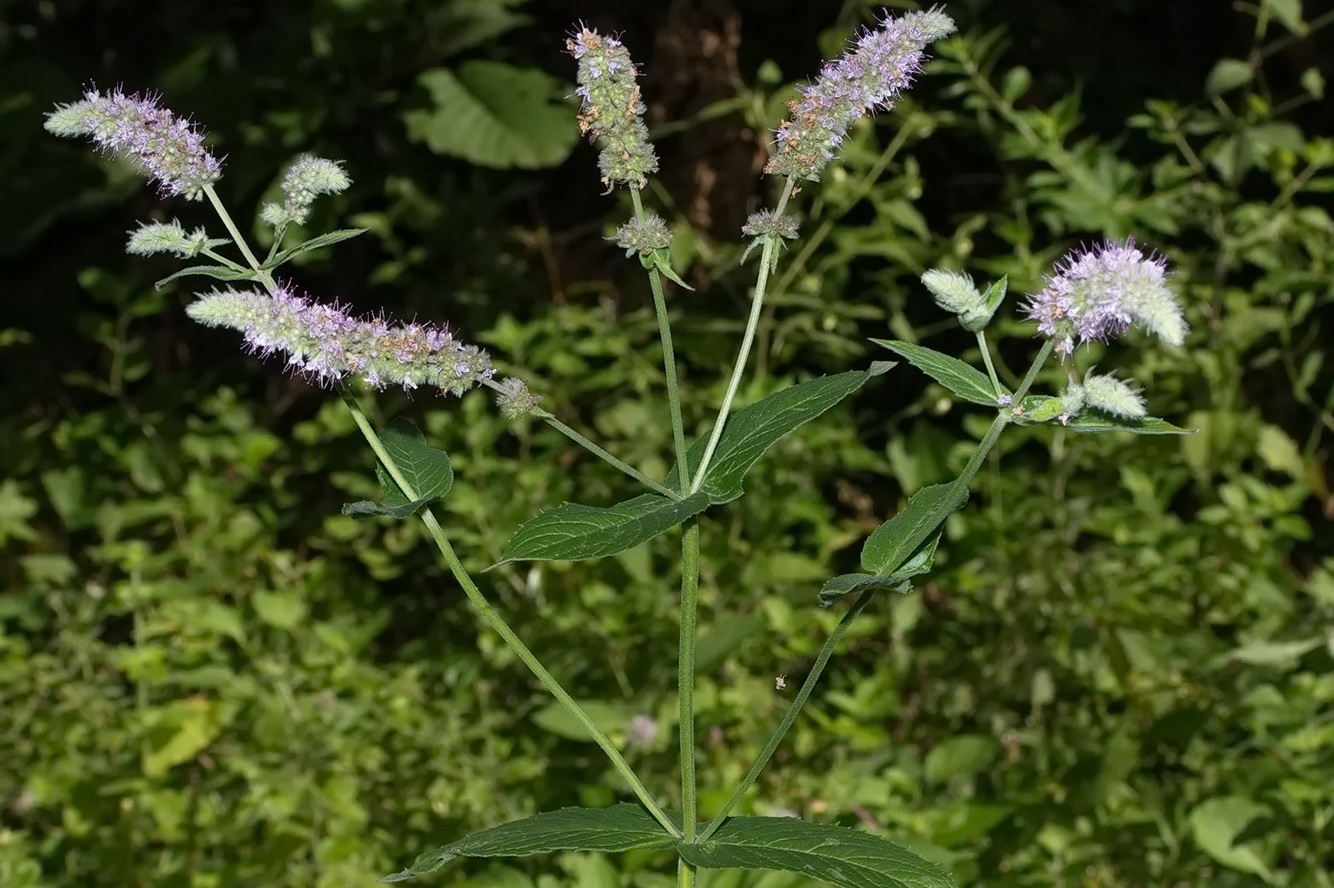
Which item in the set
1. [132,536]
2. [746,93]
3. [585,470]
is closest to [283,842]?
[585,470]

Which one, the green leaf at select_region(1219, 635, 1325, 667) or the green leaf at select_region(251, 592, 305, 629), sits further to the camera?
the green leaf at select_region(251, 592, 305, 629)

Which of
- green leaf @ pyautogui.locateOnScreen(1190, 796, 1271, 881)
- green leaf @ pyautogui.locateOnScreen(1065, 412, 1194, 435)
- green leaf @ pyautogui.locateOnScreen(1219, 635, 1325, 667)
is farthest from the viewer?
green leaf @ pyautogui.locateOnScreen(1219, 635, 1325, 667)

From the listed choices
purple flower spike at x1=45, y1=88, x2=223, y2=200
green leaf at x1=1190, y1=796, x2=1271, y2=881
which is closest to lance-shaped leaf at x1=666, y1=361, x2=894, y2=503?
purple flower spike at x1=45, y1=88, x2=223, y2=200

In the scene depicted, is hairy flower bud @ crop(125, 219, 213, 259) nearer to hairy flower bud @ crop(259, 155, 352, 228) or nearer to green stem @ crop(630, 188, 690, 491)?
hairy flower bud @ crop(259, 155, 352, 228)

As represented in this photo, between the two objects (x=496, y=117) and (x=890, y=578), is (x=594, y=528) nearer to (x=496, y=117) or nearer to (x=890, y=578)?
(x=890, y=578)

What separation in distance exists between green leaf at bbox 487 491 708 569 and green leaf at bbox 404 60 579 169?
6.18 ft

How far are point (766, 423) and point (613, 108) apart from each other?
0.28 meters

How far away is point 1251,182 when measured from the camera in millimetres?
3242

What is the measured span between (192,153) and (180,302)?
2.84m

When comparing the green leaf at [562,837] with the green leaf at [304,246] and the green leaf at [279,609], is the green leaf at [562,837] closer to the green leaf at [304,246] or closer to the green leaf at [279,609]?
the green leaf at [304,246]

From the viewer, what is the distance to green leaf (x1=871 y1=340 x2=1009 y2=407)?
3.54 ft

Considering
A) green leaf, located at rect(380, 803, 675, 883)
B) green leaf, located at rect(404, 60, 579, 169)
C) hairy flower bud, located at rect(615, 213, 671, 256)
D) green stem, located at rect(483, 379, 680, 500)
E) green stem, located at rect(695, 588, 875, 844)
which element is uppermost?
green leaf, located at rect(404, 60, 579, 169)

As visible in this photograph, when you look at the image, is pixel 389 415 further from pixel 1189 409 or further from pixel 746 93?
pixel 1189 409

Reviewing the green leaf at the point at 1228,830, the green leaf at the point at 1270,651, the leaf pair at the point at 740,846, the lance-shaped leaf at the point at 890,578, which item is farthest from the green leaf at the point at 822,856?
the green leaf at the point at 1270,651
